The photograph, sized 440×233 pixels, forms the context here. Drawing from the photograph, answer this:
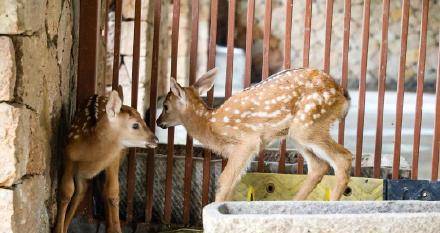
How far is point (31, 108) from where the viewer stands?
3.77 m

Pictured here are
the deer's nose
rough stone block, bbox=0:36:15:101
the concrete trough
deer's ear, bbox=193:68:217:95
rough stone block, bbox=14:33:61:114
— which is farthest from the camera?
deer's ear, bbox=193:68:217:95

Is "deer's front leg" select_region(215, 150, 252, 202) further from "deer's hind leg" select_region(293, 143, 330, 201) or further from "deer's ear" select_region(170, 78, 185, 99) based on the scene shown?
"deer's ear" select_region(170, 78, 185, 99)

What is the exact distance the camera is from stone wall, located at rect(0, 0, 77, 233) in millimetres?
3551

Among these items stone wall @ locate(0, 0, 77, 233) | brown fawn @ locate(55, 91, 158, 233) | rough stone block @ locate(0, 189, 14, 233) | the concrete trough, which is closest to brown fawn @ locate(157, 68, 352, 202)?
brown fawn @ locate(55, 91, 158, 233)

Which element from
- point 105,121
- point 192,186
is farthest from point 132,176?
point 105,121

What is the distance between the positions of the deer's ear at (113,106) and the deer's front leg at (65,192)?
351 millimetres

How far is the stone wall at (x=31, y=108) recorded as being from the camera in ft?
11.6

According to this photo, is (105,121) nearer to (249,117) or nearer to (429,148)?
(249,117)

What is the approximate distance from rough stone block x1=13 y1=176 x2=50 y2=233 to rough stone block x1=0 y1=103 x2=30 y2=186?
0.09m

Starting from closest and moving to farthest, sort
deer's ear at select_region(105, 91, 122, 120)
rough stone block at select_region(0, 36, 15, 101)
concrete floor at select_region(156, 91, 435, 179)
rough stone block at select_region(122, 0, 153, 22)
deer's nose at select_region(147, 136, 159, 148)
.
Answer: rough stone block at select_region(0, 36, 15, 101), deer's ear at select_region(105, 91, 122, 120), deer's nose at select_region(147, 136, 159, 148), concrete floor at select_region(156, 91, 435, 179), rough stone block at select_region(122, 0, 153, 22)

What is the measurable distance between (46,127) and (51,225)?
2.07 feet

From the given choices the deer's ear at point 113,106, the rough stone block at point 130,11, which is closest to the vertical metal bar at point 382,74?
the deer's ear at point 113,106

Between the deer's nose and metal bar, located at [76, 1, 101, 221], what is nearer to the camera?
the deer's nose

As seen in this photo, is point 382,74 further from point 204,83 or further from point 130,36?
point 130,36
